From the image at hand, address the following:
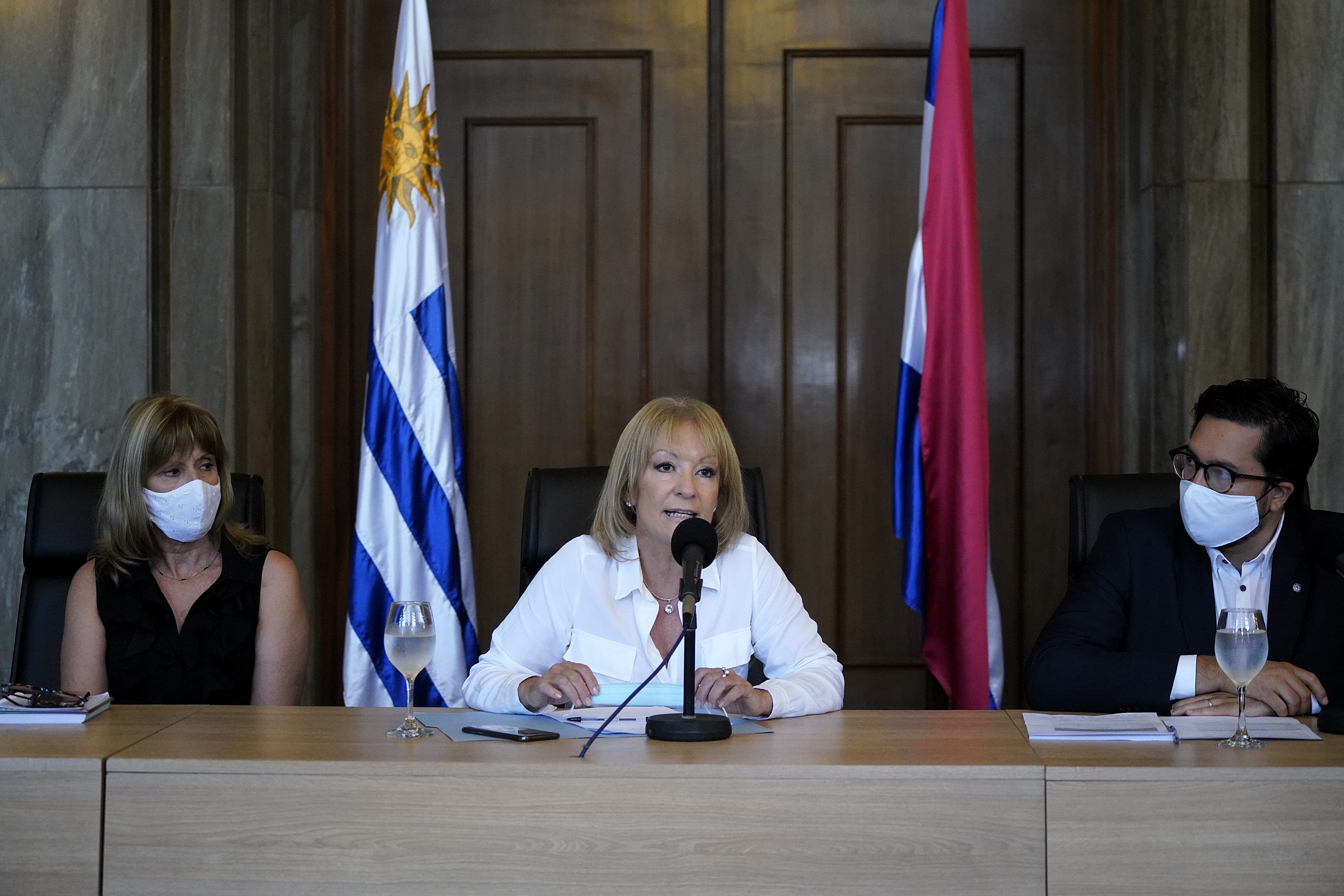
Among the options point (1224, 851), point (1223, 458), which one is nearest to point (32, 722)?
point (1224, 851)

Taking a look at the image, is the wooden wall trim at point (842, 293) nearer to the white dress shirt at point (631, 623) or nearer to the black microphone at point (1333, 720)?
the white dress shirt at point (631, 623)

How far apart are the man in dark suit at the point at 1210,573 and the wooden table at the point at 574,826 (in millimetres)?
551

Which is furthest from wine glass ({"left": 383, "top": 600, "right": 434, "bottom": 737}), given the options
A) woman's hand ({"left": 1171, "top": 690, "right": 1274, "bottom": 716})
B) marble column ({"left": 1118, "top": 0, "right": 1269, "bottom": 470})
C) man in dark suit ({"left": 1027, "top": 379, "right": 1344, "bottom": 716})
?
marble column ({"left": 1118, "top": 0, "right": 1269, "bottom": 470})

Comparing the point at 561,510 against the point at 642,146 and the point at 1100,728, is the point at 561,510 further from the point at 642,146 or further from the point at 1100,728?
the point at 642,146

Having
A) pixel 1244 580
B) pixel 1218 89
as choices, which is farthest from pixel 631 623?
pixel 1218 89

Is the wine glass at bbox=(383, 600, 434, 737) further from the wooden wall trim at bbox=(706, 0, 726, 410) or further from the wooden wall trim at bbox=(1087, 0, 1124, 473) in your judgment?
the wooden wall trim at bbox=(1087, 0, 1124, 473)

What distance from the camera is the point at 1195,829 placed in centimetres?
160

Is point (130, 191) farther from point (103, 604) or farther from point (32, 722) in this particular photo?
point (32, 722)

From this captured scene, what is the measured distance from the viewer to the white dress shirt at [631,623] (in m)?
2.35

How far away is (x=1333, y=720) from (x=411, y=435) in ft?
7.89

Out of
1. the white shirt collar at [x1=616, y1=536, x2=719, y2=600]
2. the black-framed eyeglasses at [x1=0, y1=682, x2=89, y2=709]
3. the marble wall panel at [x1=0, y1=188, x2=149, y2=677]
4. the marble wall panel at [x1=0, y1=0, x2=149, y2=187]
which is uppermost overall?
the marble wall panel at [x1=0, y1=0, x2=149, y2=187]

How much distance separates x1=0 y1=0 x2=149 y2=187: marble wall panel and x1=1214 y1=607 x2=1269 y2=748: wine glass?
2.94 metres

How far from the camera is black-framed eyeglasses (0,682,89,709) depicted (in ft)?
6.62

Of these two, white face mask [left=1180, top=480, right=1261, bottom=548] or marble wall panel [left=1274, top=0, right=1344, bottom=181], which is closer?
white face mask [left=1180, top=480, right=1261, bottom=548]
